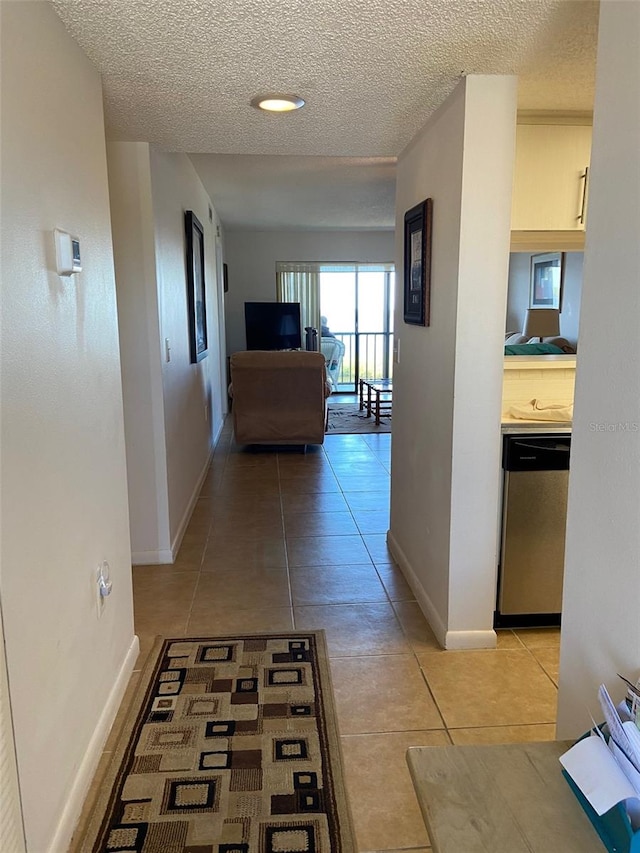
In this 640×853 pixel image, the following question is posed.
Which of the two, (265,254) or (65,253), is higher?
(265,254)

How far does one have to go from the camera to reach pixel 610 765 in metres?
1.04

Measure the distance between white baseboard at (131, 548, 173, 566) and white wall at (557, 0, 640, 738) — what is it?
239 cm

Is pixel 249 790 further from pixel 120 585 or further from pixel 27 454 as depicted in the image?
pixel 27 454

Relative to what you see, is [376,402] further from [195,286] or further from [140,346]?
[140,346]

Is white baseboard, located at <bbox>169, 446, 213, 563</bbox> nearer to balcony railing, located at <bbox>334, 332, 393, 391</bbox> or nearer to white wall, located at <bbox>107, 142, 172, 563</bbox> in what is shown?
white wall, located at <bbox>107, 142, 172, 563</bbox>

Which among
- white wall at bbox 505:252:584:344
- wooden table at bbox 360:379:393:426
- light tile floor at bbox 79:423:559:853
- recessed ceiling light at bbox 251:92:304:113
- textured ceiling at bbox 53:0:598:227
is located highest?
textured ceiling at bbox 53:0:598:227

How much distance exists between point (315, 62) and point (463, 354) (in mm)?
1092

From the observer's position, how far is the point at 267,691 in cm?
226

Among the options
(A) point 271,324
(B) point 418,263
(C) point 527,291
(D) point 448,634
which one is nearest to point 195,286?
(B) point 418,263

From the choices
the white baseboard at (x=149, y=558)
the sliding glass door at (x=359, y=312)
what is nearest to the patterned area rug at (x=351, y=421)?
the sliding glass door at (x=359, y=312)

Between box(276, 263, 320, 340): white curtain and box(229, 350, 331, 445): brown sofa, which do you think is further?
box(276, 263, 320, 340): white curtain

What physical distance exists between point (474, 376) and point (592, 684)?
1.20m

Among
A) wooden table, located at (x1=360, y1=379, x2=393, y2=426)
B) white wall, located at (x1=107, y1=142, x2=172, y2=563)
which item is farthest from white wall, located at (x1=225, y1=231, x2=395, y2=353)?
white wall, located at (x1=107, y1=142, x2=172, y2=563)

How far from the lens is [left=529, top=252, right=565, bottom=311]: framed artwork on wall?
274 centimetres
